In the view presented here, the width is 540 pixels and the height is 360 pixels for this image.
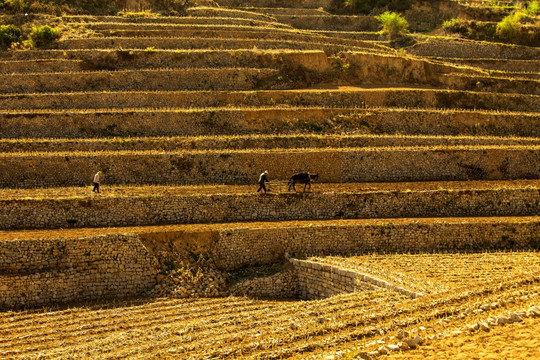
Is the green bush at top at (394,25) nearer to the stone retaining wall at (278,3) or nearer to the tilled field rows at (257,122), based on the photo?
the stone retaining wall at (278,3)

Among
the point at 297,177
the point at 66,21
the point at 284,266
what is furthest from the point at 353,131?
the point at 66,21

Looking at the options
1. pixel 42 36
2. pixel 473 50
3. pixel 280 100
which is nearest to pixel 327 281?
pixel 280 100

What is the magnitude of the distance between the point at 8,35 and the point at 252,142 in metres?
21.7

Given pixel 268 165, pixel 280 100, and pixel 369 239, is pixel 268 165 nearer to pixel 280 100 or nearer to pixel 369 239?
pixel 280 100

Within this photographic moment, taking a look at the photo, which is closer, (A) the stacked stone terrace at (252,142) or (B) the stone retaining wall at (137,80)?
(A) the stacked stone terrace at (252,142)

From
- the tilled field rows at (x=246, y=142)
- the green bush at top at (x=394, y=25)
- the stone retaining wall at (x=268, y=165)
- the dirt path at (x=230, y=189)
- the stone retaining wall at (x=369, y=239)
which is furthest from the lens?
the green bush at top at (x=394, y=25)

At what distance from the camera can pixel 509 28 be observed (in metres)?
52.8

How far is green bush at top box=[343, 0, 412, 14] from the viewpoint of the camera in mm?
60469

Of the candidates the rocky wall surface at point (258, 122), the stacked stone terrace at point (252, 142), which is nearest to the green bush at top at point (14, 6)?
the stacked stone terrace at point (252, 142)

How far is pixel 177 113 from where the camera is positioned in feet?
111

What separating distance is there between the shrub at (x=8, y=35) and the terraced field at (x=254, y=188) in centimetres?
271

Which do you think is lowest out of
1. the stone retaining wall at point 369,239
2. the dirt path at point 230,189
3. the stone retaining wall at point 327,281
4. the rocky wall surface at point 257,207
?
the stone retaining wall at point 327,281

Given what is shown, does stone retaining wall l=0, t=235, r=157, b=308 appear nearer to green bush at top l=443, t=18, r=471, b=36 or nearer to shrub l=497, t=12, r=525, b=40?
green bush at top l=443, t=18, r=471, b=36

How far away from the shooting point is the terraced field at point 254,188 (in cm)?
1891
